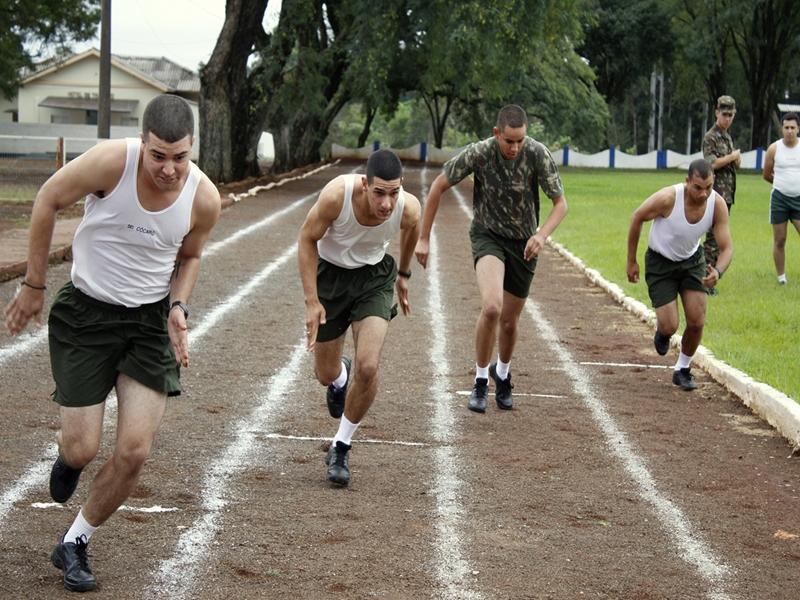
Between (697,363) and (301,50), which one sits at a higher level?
(301,50)

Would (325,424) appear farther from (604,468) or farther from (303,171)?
(303,171)

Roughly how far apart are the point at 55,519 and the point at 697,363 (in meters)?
6.68

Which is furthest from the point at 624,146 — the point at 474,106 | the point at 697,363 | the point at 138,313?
the point at 138,313

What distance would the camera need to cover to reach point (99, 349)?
474cm

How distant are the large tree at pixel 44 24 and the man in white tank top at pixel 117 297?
106ft

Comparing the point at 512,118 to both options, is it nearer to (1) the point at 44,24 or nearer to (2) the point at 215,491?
(2) the point at 215,491

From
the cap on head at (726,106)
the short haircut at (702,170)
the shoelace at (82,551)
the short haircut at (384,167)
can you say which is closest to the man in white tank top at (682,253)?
the short haircut at (702,170)

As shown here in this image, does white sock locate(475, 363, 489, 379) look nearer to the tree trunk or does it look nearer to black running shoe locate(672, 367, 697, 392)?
black running shoe locate(672, 367, 697, 392)

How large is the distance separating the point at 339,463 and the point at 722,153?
818 centimetres

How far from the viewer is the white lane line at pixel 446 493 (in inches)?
195

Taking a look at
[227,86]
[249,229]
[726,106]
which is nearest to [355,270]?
[726,106]

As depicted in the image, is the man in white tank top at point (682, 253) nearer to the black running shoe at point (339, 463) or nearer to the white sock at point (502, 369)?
the white sock at point (502, 369)

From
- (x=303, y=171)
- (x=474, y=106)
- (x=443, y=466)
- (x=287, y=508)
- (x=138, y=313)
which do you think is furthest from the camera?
(x=474, y=106)

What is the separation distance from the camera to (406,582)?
4.88 m
